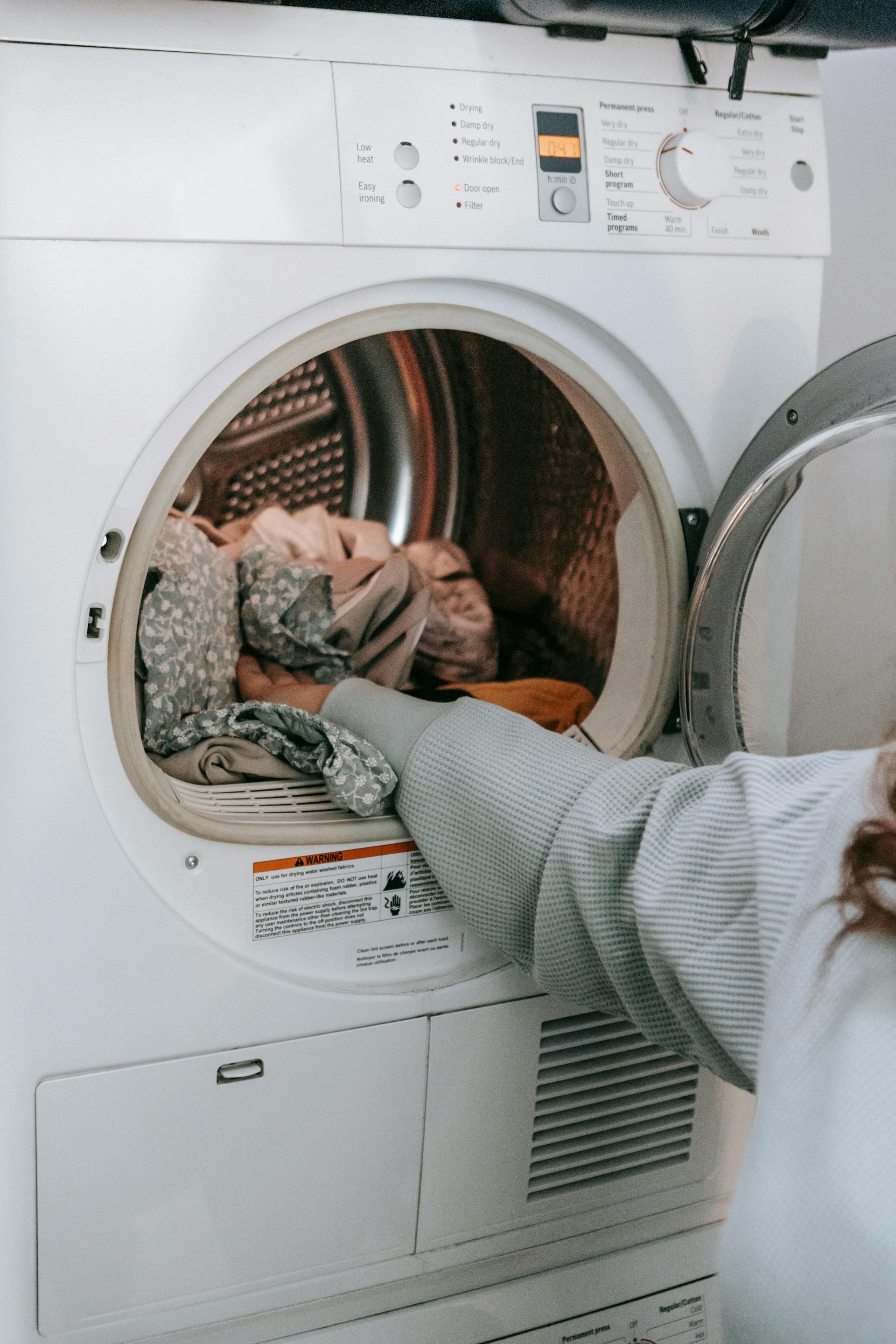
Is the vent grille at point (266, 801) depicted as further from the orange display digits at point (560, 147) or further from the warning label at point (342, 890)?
the orange display digits at point (560, 147)

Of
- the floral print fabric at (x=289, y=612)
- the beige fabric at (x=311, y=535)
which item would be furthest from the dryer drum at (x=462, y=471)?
the floral print fabric at (x=289, y=612)

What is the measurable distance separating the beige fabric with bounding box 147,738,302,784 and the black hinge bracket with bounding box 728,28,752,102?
0.68 m

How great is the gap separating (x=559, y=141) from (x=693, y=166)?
12 cm

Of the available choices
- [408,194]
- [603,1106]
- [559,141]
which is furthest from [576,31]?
[603,1106]

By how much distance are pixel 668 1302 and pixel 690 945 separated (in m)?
0.63

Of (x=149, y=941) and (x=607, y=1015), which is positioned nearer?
(x=149, y=941)

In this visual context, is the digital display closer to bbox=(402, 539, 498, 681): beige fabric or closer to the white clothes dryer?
the white clothes dryer

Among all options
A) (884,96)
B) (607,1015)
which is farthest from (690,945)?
(884,96)

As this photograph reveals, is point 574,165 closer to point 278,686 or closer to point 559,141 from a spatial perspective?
point 559,141

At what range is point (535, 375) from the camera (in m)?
1.15

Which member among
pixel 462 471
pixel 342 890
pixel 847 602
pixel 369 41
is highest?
pixel 369 41

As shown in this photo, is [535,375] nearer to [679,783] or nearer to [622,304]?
[622,304]

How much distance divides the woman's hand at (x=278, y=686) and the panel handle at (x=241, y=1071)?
0.30 metres

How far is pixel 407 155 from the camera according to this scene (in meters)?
0.84
